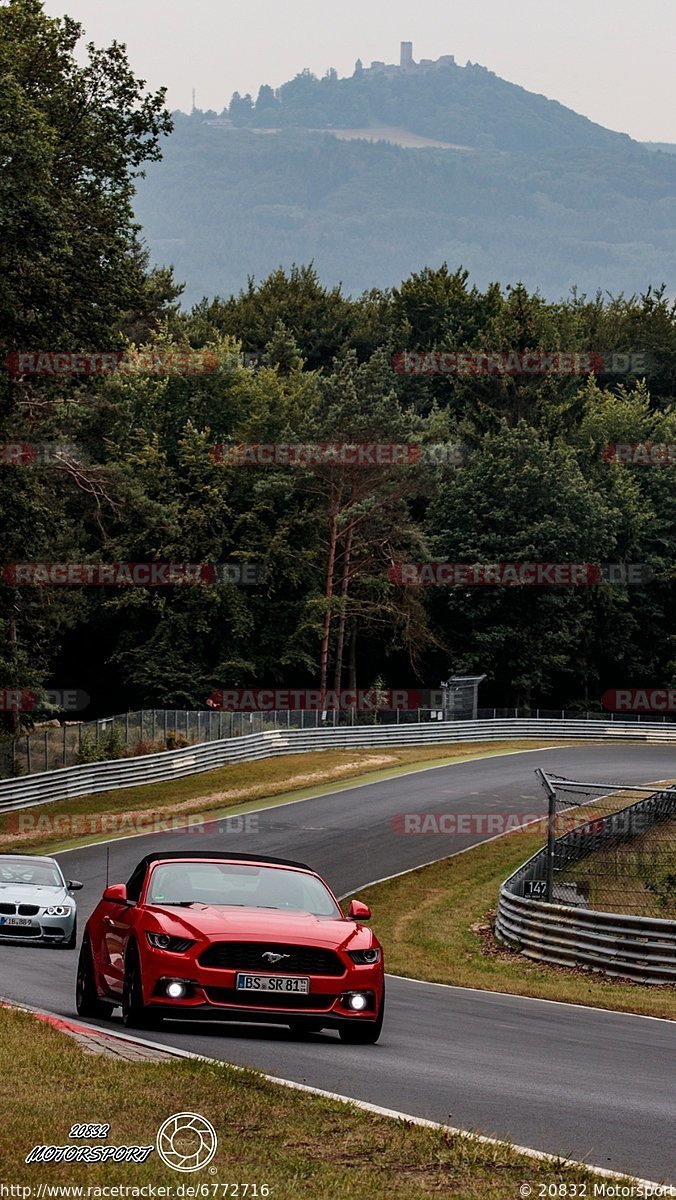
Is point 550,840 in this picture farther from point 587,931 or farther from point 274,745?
point 274,745

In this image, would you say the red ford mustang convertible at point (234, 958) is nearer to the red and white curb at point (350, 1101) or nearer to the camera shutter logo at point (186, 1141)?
the red and white curb at point (350, 1101)

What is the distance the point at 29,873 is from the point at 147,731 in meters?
32.5

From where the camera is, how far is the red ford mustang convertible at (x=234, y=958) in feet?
38.3

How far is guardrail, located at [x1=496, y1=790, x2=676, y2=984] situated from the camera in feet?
71.4

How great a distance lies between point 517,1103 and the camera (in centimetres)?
948

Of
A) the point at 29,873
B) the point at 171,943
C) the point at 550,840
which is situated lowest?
the point at 29,873

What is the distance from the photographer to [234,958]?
461 inches

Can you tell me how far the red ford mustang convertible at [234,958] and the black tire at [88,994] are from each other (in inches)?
1.0

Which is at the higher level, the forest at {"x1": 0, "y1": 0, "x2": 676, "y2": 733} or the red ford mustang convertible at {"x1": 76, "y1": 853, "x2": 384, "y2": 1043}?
the forest at {"x1": 0, "y1": 0, "x2": 676, "y2": 733}


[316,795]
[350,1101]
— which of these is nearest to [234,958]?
[350,1101]

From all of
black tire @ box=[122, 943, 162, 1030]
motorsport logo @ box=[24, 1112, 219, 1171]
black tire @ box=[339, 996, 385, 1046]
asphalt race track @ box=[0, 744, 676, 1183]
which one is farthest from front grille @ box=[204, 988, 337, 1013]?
motorsport logo @ box=[24, 1112, 219, 1171]

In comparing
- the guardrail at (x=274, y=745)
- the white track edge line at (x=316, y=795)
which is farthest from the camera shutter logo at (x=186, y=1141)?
the guardrail at (x=274, y=745)

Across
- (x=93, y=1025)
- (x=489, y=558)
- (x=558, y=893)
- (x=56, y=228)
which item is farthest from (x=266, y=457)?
(x=93, y=1025)

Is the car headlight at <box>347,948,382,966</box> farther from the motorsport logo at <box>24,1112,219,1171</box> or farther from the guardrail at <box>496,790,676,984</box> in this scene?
the guardrail at <box>496,790,676,984</box>
